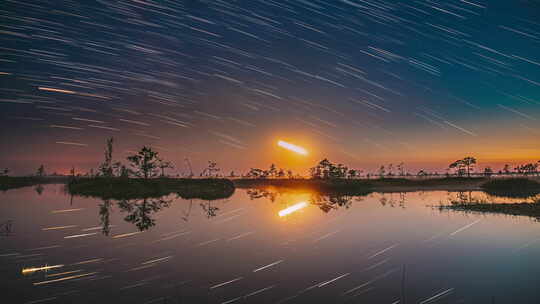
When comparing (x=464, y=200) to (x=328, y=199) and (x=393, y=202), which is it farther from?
(x=328, y=199)

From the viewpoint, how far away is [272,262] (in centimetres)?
1390

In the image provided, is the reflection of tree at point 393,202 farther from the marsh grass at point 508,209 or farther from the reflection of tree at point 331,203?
the marsh grass at point 508,209

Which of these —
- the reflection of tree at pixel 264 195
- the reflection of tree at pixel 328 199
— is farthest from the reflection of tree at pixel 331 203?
the reflection of tree at pixel 264 195

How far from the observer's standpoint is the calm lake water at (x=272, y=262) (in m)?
9.94

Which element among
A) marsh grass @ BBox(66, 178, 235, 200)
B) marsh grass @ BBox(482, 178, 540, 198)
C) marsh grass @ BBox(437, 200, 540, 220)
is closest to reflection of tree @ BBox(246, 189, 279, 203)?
marsh grass @ BBox(66, 178, 235, 200)

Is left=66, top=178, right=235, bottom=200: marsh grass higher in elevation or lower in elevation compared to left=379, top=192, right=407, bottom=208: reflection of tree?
higher

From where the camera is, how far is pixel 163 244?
17.8 m

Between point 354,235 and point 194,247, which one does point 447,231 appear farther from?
point 194,247

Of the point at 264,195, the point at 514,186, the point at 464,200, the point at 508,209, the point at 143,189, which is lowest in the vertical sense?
the point at 264,195

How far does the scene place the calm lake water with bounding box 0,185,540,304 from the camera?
9.94 metres

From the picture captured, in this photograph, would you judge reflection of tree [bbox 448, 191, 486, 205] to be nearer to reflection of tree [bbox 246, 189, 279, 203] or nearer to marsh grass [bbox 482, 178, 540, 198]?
marsh grass [bbox 482, 178, 540, 198]

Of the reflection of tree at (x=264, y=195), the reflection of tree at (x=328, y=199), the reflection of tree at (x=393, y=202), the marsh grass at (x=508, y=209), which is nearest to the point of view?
the marsh grass at (x=508, y=209)

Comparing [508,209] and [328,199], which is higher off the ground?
[508,209]

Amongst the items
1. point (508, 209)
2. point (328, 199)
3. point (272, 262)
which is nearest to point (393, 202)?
point (328, 199)
